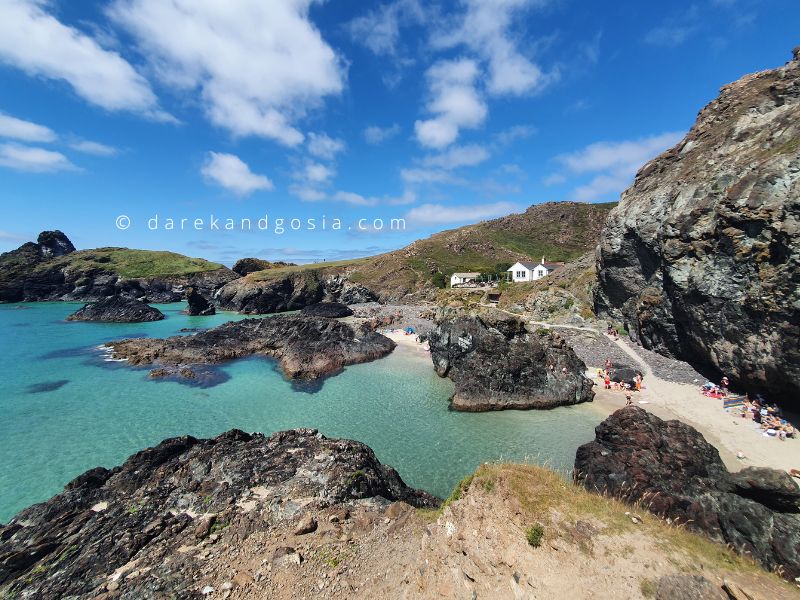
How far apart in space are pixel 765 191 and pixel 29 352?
76073mm

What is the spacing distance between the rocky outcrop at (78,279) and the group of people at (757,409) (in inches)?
4781

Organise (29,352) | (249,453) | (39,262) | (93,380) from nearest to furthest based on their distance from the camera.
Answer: (249,453) < (93,380) < (29,352) < (39,262)

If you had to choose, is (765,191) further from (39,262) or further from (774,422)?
(39,262)

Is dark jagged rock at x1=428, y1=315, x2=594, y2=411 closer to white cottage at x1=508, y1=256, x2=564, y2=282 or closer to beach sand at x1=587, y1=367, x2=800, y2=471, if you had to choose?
beach sand at x1=587, y1=367, x2=800, y2=471

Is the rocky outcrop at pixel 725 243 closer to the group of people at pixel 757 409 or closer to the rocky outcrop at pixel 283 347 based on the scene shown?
the group of people at pixel 757 409

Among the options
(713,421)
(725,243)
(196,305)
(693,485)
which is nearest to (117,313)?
(196,305)

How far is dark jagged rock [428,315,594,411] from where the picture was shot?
26.1 m

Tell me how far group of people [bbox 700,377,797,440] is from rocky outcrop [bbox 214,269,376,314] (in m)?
83.0

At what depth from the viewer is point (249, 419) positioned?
2462cm

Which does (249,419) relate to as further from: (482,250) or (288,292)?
(482,250)

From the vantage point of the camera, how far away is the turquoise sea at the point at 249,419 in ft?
60.7

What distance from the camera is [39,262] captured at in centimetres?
11956

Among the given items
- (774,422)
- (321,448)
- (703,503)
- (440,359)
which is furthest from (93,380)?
(774,422)

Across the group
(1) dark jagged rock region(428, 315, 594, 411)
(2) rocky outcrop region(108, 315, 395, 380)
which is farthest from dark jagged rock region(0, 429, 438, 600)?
(2) rocky outcrop region(108, 315, 395, 380)
